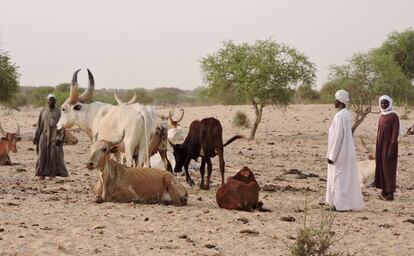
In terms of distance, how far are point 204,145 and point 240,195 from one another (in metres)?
2.51

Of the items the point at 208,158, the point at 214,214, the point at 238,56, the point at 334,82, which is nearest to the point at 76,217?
the point at 214,214

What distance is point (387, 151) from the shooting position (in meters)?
12.1

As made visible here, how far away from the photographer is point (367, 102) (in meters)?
30.0

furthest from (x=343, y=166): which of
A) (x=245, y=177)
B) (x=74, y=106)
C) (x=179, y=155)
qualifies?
(x=74, y=106)

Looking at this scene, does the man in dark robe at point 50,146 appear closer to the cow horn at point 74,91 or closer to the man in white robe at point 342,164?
the cow horn at point 74,91

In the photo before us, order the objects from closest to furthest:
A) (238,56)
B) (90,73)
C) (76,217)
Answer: (76,217) < (90,73) < (238,56)

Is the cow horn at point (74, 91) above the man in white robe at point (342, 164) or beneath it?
above

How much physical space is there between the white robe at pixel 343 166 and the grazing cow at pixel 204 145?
2.23m

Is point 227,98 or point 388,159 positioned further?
point 227,98

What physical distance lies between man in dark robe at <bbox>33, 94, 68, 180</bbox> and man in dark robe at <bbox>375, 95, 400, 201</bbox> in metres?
5.68

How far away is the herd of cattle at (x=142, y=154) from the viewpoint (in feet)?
34.6

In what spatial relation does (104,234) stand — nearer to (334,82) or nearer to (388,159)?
(388,159)

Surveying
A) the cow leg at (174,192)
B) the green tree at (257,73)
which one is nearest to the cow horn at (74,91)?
the cow leg at (174,192)

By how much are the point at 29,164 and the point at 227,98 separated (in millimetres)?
15783
